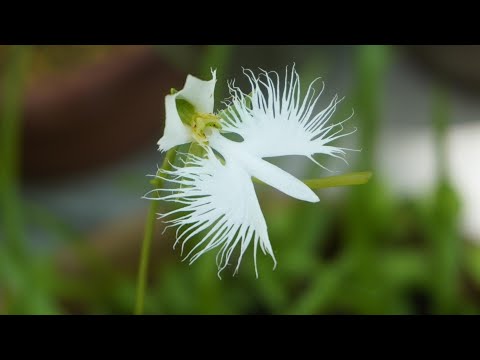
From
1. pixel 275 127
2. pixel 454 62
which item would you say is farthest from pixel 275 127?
pixel 454 62

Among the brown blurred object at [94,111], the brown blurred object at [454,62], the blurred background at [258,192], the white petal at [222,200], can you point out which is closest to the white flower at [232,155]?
the white petal at [222,200]

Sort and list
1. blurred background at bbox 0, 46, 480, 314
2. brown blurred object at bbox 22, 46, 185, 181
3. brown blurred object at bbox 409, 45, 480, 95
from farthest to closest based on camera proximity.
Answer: brown blurred object at bbox 409, 45, 480, 95, brown blurred object at bbox 22, 46, 185, 181, blurred background at bbox 0, 46, 480, 314

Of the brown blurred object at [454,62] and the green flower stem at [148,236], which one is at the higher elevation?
the brown blurred object at [454,62]

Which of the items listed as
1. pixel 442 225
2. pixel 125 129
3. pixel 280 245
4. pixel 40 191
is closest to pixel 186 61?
pixel 125 129

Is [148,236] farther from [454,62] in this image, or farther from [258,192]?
[454,62]

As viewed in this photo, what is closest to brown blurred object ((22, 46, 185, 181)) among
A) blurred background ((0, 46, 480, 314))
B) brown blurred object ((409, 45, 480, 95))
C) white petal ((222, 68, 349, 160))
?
blurred background ((0, 46, 480, 314))

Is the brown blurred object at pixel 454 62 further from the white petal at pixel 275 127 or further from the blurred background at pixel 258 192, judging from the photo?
the white petal at pixel 275 127

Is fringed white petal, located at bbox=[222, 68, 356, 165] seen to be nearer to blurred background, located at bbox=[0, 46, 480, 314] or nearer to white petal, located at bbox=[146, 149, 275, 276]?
white petal, located at bbox=[146, 149, 275, 276]
